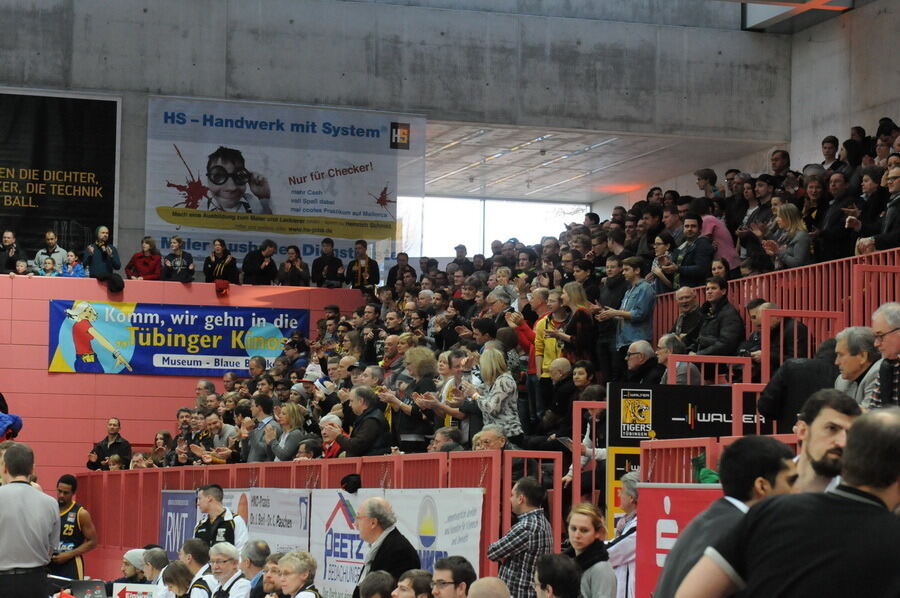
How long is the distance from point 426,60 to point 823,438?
20.9m

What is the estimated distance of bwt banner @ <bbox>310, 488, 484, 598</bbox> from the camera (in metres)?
8.41

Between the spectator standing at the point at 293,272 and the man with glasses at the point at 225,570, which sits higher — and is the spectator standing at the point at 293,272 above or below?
above

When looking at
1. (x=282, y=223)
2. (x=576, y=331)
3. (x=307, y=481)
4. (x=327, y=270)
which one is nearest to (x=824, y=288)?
(x=576, y=331)

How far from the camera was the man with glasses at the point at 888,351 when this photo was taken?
6.73 meters

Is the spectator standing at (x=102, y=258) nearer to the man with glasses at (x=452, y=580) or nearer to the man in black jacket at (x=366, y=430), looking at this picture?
the man in black jacket at (x=366, y=430)

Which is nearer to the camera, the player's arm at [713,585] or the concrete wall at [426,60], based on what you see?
the player's arm at [713,585]

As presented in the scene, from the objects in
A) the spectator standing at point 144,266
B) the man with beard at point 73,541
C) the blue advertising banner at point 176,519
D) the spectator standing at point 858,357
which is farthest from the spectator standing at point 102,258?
the spectator standing at point 858,357

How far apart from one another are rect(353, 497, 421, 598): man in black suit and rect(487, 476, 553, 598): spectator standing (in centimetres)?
63

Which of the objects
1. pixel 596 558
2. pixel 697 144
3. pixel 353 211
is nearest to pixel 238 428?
pixel 353 211

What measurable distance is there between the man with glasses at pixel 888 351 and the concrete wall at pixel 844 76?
1530cm

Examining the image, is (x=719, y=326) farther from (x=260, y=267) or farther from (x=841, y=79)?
(x=841, y=79)

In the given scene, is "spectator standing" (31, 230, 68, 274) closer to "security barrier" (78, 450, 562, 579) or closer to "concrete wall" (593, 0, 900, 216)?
"security barrier" (78, 450, 562, 579)

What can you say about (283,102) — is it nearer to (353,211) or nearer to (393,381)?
(353,211)

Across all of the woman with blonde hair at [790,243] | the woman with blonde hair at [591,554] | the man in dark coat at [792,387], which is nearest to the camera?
the woman with blonde hair at [591,554]
